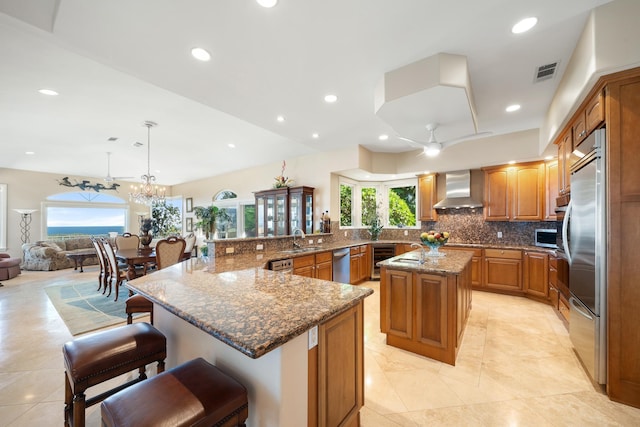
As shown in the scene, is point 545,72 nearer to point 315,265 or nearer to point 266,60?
point 266,60

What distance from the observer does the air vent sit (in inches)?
96.2

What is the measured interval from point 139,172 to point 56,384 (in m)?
7.35

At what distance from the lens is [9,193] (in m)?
6.66

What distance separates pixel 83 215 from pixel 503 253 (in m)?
11.7

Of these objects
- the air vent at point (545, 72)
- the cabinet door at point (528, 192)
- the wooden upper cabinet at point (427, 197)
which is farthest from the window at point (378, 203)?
the air vent at point (545, 72)

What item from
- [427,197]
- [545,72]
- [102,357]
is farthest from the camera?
[427,197]

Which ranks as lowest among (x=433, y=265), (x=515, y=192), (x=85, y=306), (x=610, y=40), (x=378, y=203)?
(x=85, y=306)

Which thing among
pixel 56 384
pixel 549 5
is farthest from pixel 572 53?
pixel 56 384

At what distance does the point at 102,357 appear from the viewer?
1.33m

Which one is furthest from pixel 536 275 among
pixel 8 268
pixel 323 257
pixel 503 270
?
pixel 8 268

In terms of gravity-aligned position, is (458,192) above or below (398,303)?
above

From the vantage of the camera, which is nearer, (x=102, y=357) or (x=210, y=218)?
(x=102, y=357)

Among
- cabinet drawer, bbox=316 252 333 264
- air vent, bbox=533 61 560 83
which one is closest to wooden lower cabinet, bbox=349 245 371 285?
cabinet drawer, bbox=316 252 333 264

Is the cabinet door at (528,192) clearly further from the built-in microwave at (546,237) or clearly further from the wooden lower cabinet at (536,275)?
the wooden lower cabinet at (536,275)
